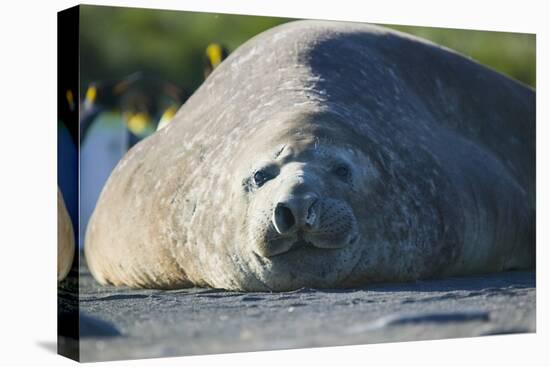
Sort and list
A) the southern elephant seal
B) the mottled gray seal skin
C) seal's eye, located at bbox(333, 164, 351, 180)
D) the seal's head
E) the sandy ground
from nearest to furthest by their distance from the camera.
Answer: the sandy ground, the southern elephant seal, the seal's head, the mottled gray seal skin, seal's eye, located at bbox(333, 164, 351, 180)

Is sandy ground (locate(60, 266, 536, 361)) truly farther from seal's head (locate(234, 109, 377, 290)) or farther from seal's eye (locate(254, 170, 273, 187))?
seal's eye (locate(254, 170, 273, 187))

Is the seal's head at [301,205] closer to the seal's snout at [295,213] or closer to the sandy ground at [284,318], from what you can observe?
the seal's snout at [295,213]

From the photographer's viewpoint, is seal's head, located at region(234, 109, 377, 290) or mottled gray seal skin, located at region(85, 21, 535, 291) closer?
seal's head, located at region(234, 109, 377, 290)

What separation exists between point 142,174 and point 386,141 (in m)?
1.71

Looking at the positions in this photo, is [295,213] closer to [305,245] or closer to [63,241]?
[305,245]

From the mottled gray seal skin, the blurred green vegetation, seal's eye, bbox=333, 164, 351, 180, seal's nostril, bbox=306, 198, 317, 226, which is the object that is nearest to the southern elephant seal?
the blurred green vegetation

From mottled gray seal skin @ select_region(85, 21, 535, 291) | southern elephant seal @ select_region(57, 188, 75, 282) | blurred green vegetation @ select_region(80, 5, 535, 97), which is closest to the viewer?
southern elephant seal @ select_region(57, 188, 75, 282)

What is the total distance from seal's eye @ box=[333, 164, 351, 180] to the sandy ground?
27.6 inches

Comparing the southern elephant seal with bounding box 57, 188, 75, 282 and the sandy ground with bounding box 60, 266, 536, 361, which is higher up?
the southern elephant seal with bounding box 57, 188, 75, 282

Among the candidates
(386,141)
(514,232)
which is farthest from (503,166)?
(386,141)

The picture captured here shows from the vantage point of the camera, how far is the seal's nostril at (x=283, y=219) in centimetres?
713

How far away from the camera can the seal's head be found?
285 inches

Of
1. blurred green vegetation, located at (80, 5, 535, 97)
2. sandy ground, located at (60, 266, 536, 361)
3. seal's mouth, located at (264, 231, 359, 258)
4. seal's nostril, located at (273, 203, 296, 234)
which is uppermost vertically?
blurred green vegetation, located at (80, 5, 535, 97)

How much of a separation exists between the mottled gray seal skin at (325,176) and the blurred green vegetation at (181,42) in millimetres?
249
